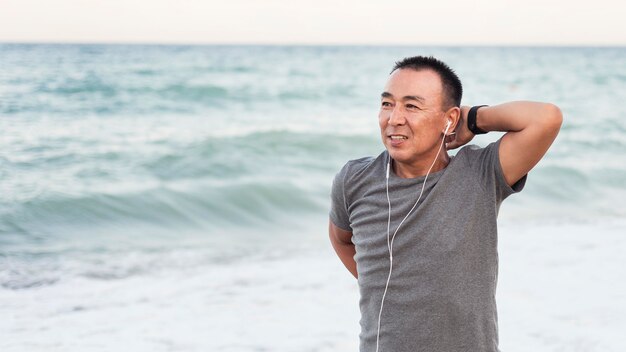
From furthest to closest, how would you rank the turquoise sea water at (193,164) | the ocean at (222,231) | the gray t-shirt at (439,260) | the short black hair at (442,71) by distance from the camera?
the turquoise sea water at (193,164), the ocean at (222,231), the short black hair at (442,71), the gray t-shirt at (439,260)

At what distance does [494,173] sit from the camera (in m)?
2.45

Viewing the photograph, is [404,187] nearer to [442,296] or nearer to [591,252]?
[442,296]

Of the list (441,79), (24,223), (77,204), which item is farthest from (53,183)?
(441,79)

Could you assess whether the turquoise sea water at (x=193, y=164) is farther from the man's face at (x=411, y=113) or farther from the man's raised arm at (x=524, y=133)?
the man's raised arm at (x=524, y=133)

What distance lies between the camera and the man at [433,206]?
92.7 inches

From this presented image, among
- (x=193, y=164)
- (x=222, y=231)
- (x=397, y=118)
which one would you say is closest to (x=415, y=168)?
(x=397, y=118)

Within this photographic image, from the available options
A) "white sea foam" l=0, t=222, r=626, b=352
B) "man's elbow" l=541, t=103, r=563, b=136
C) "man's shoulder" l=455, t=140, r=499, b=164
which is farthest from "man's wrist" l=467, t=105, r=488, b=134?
"white sea foam" l=0, t=222, r=626, b=352

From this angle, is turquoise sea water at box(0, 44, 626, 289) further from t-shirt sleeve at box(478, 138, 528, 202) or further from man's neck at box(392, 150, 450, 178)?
t-shirt sleeve at box(478, 138, 528, 202)

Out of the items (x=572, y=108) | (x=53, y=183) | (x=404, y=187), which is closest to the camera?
(x=404, y=187)

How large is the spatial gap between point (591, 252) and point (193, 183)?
6605mm

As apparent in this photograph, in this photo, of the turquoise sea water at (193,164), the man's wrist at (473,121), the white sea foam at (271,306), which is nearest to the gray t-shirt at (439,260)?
the man's wrist at (473,121)

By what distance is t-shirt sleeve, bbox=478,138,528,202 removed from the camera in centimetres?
244

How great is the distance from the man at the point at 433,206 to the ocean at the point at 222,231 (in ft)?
9.43

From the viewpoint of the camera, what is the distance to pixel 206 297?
21.5 feet
